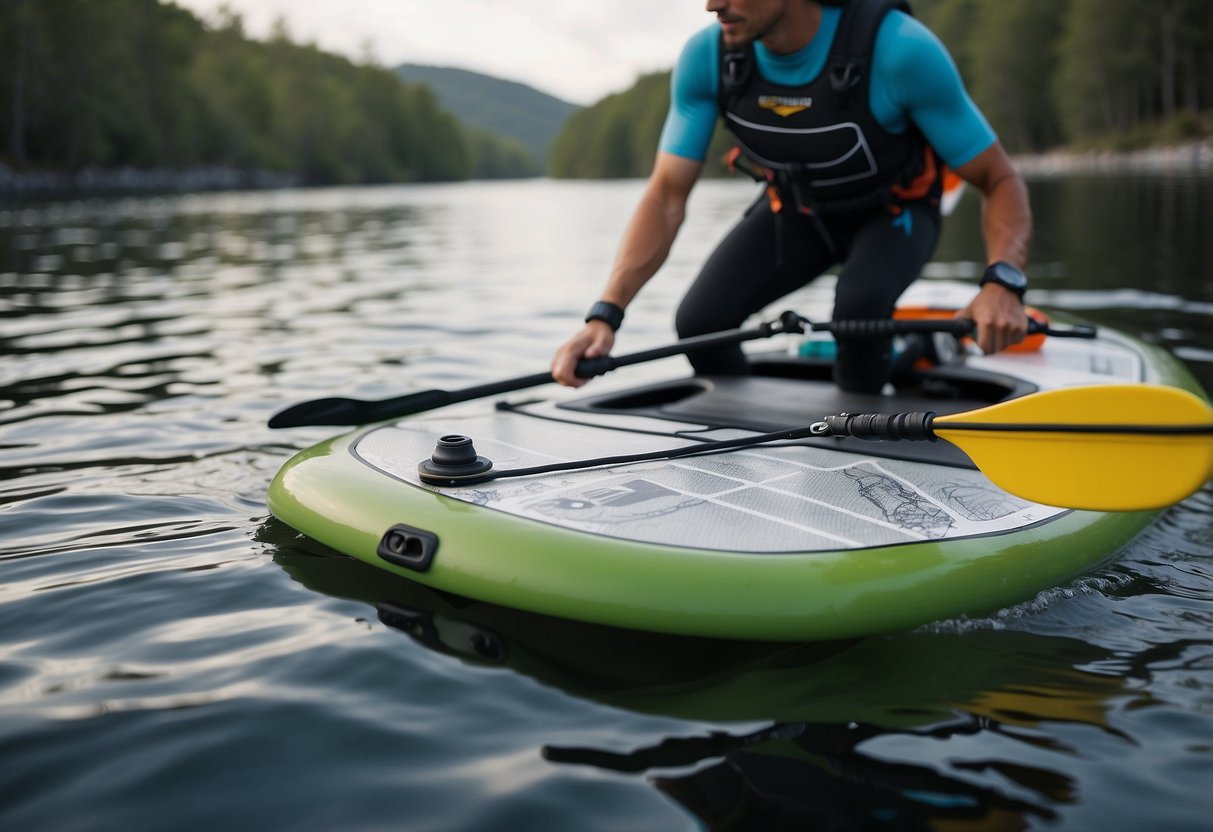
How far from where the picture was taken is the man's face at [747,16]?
330 cm

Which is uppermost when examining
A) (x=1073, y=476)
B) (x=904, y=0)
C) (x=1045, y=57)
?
(x=1045, y=57)

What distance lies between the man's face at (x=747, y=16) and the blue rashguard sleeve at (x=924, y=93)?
0.34 meters

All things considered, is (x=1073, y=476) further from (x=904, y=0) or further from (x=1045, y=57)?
(x=1045, y=57)

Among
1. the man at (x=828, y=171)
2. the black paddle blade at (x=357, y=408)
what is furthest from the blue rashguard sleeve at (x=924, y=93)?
the black paddle blade at (x=357, y=408)

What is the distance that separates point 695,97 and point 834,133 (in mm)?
510

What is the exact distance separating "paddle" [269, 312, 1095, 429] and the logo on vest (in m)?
0.68

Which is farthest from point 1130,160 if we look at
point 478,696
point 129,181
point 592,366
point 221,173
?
point 478,696

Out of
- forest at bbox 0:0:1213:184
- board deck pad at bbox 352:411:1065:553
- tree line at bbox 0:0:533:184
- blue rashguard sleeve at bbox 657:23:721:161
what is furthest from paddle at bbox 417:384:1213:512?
tree line at bbox 0:0:533:184

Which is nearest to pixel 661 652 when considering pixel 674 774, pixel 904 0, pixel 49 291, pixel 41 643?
pixel 674 774

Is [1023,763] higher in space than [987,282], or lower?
lower

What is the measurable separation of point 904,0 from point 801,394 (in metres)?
1.35

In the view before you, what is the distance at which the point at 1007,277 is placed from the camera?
3.22 metres

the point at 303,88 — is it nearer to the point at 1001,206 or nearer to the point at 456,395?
the point at 456,395

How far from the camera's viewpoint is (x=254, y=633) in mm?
2541
